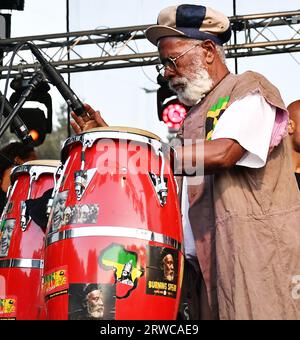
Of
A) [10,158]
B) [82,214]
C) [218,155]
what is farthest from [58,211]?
[10,158]

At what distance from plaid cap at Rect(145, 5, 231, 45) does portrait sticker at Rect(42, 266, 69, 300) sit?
104cm

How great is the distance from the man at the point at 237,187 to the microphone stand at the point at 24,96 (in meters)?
0.79

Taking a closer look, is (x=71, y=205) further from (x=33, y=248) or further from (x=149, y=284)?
(x=33, y=248)

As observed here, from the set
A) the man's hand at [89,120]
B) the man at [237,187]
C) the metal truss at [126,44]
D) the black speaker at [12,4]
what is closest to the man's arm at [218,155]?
the man at [237,187]

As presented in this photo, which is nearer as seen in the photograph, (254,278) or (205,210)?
(254,278)

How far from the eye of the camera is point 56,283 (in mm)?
3082

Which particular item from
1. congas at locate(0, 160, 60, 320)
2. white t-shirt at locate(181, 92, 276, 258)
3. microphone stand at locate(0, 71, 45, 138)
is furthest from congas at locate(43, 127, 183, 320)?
congas at locate(0, 160, 60, 320)

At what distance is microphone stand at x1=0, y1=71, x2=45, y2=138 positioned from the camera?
3.84m

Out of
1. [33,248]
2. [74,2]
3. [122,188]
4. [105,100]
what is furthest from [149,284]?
[74,2]

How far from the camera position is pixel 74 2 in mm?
9930

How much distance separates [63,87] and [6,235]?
0.77 m

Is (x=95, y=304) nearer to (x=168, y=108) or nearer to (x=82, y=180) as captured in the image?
(x=82, y=180)

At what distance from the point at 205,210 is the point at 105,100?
6077mm
